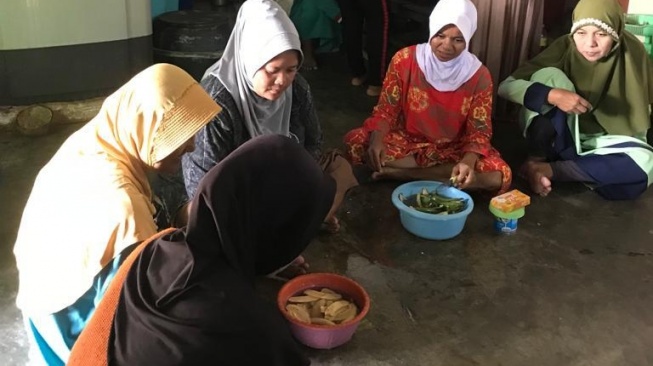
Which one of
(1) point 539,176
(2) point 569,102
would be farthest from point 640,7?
(1) point 539,176

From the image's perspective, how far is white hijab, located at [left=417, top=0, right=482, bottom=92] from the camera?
264 centimetres

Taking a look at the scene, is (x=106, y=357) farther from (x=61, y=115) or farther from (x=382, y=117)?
(x=61, y=115)

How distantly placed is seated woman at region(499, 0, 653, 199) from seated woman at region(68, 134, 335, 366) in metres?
1.72

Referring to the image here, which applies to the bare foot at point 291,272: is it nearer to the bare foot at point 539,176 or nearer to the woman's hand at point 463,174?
the woman's hand at point 463,174

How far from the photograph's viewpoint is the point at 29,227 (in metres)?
1.60

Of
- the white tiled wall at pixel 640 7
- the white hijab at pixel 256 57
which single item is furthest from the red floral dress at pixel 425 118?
the white tiled wall at pixel 640 7

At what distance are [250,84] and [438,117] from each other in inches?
37.0

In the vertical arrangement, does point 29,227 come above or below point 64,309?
above

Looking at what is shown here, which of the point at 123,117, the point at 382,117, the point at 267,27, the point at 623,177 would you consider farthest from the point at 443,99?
the point at 123,117

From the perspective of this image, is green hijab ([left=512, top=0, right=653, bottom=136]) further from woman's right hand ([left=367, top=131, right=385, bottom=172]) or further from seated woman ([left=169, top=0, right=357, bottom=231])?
seated woman ([left=169, top=0, right=357, bottom=231])

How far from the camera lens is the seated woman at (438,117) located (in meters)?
2.69

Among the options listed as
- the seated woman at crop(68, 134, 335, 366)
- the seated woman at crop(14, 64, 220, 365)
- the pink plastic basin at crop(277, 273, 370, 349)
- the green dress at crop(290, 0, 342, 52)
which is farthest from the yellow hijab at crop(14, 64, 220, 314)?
the green dress at crop(290, 0, 342, 52)

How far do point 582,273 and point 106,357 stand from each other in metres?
1.58

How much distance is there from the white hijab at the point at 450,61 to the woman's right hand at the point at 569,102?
33 cm
